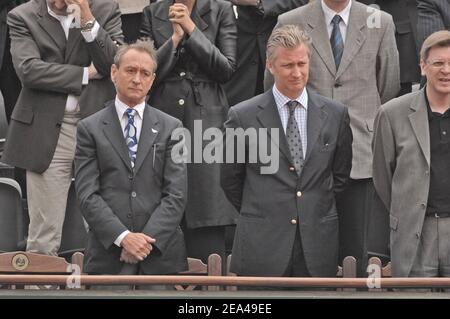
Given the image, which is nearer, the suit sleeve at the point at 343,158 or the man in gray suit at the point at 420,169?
the man in gray suit at the point at 420,169

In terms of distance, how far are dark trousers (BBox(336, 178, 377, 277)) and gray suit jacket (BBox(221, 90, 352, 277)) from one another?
0.37 meters

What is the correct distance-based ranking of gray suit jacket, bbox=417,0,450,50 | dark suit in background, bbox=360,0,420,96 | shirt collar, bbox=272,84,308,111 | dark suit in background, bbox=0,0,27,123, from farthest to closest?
1. dark suit in background, bbox=0,0,27,123
2. dark suit in background, bbox=360,0,420,96
3. gray suit jacket, bbox=417,0,450,50
4. shirt collar, bbox=272,84,308,111

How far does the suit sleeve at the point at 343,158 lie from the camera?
8.62 m

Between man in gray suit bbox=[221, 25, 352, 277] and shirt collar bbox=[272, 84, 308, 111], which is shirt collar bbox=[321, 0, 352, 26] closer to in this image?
man in gray suit bbox=[221, 25, 352, 277]

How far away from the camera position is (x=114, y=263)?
332 inches

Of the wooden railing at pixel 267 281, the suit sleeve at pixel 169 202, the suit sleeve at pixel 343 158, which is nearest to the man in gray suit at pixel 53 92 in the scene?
the suit sleeve at pixel 169 202

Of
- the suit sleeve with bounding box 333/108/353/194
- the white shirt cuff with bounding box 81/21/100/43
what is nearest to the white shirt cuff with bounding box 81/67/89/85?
the white shirt cuff with bounding box 81/21/100/43

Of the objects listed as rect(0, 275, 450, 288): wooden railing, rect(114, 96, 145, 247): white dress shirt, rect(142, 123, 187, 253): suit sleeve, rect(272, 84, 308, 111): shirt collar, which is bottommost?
rect(0, 275, 450, 288): wooden railing

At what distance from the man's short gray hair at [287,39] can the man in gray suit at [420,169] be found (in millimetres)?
607

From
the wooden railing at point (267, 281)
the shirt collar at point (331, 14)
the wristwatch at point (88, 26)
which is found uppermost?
the shirt collar at point (331, 14)

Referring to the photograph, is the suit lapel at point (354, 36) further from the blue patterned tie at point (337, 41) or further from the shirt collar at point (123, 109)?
the shirt collar at point (123, 109)

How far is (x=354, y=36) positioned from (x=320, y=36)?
21cm

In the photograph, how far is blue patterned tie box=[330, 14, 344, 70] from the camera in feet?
29.9
